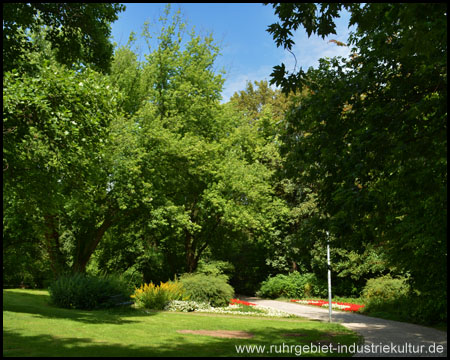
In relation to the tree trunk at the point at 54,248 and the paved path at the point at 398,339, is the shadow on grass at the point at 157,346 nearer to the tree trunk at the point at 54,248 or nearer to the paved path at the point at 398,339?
the paved path at the point at 398,339

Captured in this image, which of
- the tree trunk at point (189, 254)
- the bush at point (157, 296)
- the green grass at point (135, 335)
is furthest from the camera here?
the tree trunk at point (189, 254)

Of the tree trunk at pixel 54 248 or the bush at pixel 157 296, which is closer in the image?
the bush at pixel 157 296

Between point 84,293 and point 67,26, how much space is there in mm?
11797

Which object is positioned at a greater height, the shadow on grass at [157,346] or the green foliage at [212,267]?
the green foliage at [212,267]

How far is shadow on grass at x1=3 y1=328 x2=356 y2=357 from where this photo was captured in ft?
25.4

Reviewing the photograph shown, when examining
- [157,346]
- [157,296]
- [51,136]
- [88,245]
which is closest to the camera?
[157,346]

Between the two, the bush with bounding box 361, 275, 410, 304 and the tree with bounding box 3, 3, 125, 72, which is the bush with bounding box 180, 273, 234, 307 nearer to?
the bush with bounding box 361, 275, 410, 304

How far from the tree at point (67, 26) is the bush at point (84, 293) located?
401 inches

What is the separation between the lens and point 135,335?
1037cm

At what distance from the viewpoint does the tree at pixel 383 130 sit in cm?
687

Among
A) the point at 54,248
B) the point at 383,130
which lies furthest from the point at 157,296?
the point at 383,130

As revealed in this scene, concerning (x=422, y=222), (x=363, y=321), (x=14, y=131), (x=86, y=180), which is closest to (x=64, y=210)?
(x=86, y=180)

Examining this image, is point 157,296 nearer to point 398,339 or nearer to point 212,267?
point 212,267

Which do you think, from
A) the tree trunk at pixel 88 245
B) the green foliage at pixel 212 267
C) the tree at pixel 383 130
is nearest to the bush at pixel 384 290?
the green foliage at pixel 212 267
